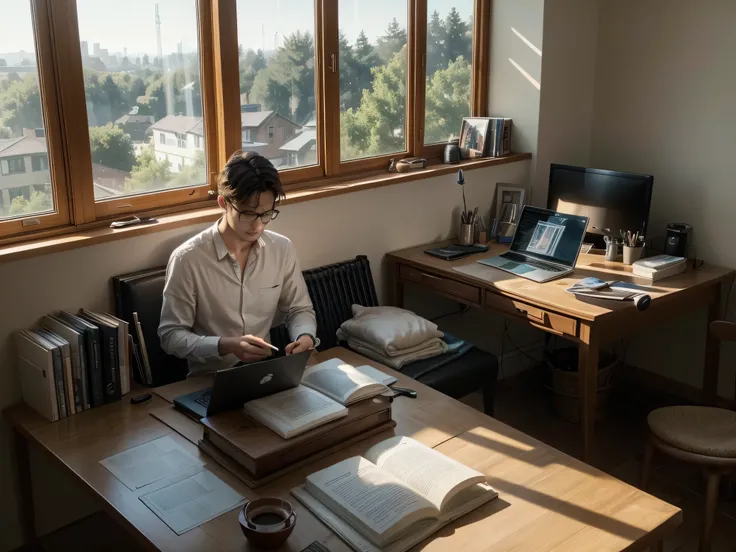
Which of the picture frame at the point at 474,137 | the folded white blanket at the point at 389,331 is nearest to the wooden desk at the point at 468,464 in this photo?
the folded white blanket at the point at 389,331

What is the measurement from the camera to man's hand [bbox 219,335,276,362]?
231 cm

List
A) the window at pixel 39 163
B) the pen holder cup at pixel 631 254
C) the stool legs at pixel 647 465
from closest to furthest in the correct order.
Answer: the window at pixel 39 163 < the stool legs at pixel 647 465 < the pen holder cup at pixel 631 254

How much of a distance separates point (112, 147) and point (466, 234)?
5.36 ft

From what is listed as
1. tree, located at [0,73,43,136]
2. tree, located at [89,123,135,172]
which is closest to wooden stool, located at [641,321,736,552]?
tree, located at [89,123,135,172]

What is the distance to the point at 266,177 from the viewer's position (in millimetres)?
2453

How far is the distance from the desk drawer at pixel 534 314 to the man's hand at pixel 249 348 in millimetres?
1107

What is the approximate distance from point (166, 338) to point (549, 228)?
1669 millimetres

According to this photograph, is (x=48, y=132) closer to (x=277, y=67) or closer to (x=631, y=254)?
(x=277, y=67)

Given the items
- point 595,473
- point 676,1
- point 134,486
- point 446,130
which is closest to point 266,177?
point 134,486

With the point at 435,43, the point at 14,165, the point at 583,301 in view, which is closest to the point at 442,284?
the point at 583,301

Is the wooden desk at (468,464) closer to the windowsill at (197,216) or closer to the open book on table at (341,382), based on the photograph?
the open book on table at (341,382)

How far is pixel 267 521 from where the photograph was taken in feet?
5.54

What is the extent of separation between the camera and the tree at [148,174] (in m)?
2.78

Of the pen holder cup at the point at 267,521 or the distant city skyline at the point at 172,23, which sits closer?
the pen holder cup at the point at 267,521
